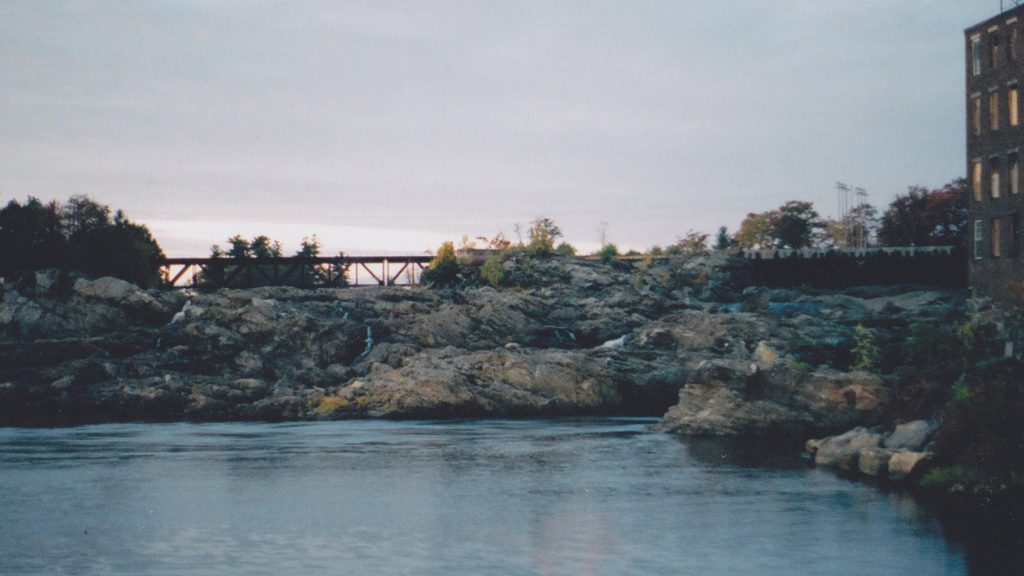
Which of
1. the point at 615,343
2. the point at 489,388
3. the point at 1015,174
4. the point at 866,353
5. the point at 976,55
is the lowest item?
the point at 489,388

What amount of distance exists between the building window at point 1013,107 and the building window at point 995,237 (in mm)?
7706

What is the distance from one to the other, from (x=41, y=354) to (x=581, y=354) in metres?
38.3

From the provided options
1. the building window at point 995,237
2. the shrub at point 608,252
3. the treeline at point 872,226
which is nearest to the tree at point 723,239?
the treeline at point 872,226

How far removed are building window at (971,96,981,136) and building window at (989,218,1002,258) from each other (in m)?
6.82

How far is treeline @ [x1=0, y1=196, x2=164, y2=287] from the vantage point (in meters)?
104

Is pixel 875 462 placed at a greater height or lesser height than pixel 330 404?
lesser

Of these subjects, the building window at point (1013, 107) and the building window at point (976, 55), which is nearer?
the building window at point (1013, 107)

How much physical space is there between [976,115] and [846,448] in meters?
52.0

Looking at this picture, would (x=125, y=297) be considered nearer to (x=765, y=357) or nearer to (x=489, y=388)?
(x=489, y=388)

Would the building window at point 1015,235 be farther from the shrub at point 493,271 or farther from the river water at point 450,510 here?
the shrub at point 493,271

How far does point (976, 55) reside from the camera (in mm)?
95562

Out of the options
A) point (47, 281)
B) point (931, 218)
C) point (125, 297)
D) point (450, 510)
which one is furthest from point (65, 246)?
point (931, 218)

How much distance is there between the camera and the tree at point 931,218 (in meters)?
152

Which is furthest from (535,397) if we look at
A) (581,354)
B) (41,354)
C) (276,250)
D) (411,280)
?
(276,250)
